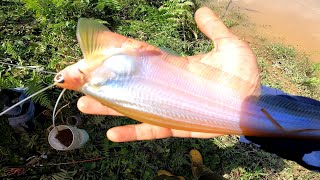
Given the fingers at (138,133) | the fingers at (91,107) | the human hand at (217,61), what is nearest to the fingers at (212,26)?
the human hand at (217,61)

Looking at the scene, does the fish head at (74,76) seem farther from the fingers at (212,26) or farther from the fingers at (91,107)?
the fingers at (212,26)

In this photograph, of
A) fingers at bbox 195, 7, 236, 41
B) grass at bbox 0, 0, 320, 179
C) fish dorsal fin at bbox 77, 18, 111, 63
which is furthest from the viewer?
grass at bbox 0, 0, 320, 179

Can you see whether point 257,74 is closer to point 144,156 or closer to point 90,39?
point 90,39

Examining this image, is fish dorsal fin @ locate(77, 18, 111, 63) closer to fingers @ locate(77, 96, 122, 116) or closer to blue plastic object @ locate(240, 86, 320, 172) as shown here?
fingers @ locate(77, 96, 122, 116)

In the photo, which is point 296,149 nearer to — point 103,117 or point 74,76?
point 74,76

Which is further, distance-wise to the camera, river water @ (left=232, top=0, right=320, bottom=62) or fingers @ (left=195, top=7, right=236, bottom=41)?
river water @ (left=232, top=0, right=320, bottom=62)

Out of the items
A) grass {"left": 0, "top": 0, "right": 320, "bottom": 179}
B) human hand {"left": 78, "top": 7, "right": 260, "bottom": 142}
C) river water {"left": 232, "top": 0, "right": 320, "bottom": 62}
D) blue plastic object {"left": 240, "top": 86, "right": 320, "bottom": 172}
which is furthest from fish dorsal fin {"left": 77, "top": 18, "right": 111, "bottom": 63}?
river water {"left": 232, "top": 0, "right": 320, "bottom": 62}

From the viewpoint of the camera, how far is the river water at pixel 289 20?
767 cm

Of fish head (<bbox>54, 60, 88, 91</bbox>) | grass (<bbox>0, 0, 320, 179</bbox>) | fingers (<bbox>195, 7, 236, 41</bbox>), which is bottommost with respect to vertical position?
grass (<bbox>0, 0, 320, 179</bbox>)

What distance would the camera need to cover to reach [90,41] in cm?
249

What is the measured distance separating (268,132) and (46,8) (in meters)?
4.01

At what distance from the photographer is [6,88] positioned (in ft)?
14.0

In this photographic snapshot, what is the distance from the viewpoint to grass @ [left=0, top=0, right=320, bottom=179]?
4.39 metres

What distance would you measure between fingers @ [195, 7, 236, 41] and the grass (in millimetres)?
1860
